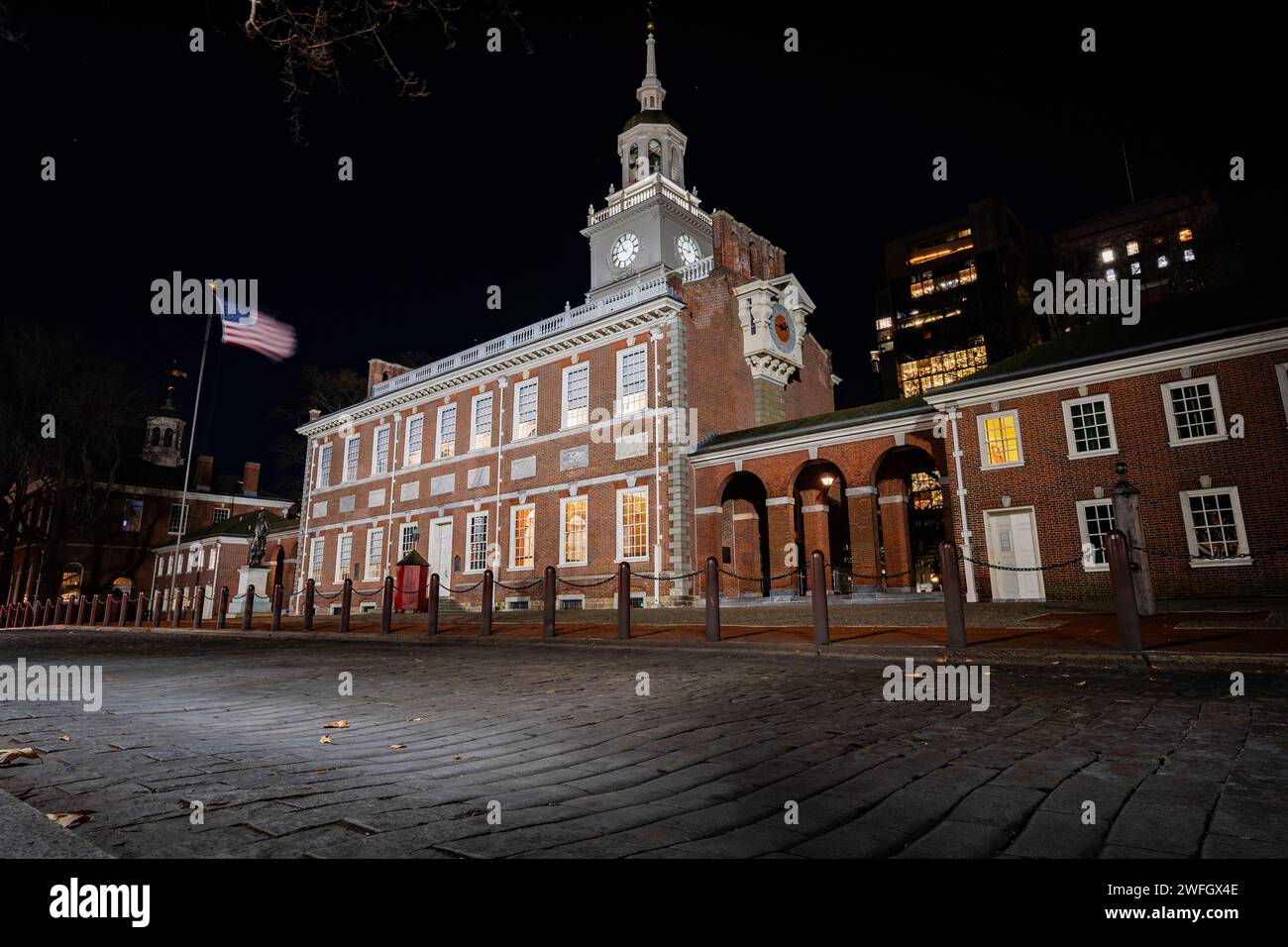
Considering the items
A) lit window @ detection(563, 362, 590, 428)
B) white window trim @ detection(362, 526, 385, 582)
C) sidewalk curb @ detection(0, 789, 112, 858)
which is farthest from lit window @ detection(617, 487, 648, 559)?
sidewalk curb @ detection(0, 789, 112, 858)

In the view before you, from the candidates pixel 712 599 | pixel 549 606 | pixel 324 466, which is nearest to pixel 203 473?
pixel 324 466

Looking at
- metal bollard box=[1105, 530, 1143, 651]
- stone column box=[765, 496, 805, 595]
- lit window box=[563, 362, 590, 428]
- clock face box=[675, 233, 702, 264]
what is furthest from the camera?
clock face box=[675, 233, 702, 264]

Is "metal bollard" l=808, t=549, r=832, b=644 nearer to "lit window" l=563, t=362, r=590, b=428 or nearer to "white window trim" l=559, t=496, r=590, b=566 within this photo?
"white window trim" l=559, t=496, r=590, b=566

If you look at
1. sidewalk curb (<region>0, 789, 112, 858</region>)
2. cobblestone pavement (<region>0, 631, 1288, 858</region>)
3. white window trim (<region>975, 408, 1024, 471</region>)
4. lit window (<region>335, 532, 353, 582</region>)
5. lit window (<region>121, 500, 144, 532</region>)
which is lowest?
cobblestone pavement (<region>0, 631, 1288, 858</region>)

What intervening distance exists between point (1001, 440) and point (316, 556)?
31279mm

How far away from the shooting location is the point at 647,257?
31562mm

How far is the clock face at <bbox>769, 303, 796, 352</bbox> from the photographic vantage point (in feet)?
85.8

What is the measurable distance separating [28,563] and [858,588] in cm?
5736

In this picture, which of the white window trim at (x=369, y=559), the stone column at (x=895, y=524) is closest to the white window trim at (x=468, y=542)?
the white window trim at (x=369, y=559)

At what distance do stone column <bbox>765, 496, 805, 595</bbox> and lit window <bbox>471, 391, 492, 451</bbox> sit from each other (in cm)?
1233

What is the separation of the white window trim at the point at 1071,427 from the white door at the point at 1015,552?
180 cm

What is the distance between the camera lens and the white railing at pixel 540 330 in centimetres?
2334

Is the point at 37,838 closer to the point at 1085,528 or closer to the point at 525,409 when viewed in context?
the point at 1085,528
